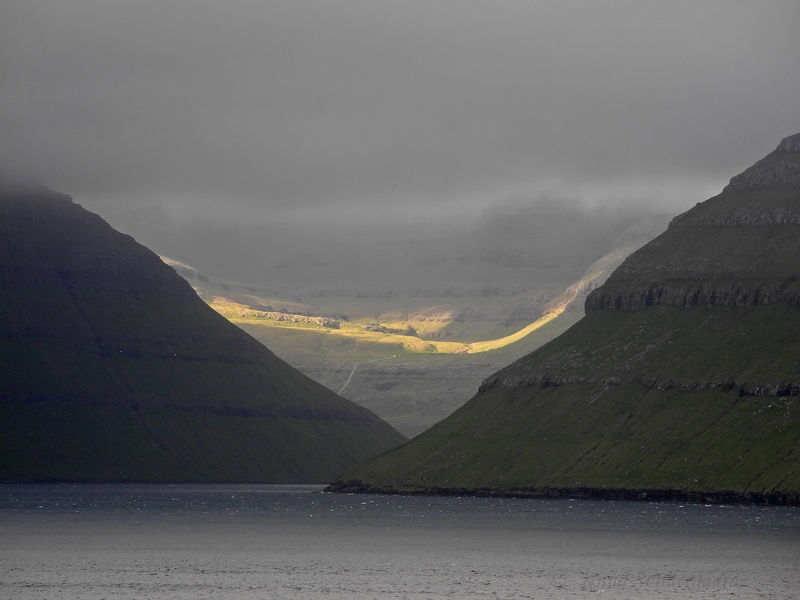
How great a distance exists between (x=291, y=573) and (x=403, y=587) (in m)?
22.9

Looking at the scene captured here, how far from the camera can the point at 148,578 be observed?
189125 mm

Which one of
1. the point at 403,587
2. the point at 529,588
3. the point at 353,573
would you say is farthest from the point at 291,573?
the point at 529,588

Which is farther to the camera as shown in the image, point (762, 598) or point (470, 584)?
point (470, 584)

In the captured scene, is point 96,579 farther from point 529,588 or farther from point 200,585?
point 529,588

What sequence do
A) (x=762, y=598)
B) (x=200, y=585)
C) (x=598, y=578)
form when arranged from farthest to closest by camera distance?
(x=598, y=578) → (x=200, y=585) → (x=762, y=598)

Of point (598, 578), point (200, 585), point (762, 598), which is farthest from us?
point (598, 578)

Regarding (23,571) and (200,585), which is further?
(23,571)

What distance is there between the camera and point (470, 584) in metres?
184

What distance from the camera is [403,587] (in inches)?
7136

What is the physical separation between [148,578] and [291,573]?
802 inches

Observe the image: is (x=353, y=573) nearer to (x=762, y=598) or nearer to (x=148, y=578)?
(x=148, y=578)

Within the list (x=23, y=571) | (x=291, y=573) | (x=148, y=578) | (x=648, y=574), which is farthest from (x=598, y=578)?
(x=23, y=571)

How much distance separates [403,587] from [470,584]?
30.3ft

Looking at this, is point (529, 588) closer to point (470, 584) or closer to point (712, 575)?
point (470, 584)
